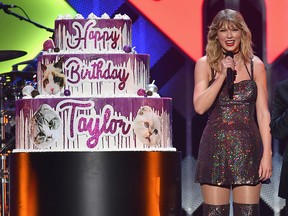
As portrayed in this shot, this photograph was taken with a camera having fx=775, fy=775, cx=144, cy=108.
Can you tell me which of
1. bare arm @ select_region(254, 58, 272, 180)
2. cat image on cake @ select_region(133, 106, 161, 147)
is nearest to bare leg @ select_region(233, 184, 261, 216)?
bare arm @ select_region(254, 58, 272, 180)

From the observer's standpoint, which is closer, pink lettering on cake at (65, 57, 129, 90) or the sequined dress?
the sequined dress

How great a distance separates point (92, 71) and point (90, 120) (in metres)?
0.33

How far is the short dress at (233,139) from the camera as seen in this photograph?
4137 millimetres

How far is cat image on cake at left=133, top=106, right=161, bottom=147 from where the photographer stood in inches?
198

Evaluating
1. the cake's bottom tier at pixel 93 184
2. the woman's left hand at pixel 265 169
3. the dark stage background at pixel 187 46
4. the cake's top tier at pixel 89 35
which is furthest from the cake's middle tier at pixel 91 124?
the dark stage background at pixel 187 46

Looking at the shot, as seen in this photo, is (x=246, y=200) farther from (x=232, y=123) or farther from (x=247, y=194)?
(x=232, y=123)

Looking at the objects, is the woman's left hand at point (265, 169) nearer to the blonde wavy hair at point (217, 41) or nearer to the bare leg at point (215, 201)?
the bare leg at point (215, 201)

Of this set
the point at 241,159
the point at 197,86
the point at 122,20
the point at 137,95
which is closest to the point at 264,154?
the point at 241,159

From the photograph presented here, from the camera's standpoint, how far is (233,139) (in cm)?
415

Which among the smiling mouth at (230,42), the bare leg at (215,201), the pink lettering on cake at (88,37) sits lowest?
the bare leg at (215,201)

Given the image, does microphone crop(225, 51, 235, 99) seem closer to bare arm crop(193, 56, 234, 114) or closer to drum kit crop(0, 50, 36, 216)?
bare arm crop(193, 56, 234, 114)

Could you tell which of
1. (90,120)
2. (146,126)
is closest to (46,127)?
(90,120)

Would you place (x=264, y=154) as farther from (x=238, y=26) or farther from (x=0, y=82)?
(x=0, y=82)

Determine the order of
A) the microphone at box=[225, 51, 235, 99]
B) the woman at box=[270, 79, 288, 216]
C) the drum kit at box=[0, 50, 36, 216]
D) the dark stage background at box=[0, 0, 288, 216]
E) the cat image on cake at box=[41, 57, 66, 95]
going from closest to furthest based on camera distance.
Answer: the woman at box=[270, 79, 288, 216] → the microphone at box=[225, 51, 235, 99] → the cat image on cake at box=[41, 57, 66, 95] → the drum kit at box=[0, 50, 36, 216] → the dark stage background at box=[0, 0, 288, 216]
